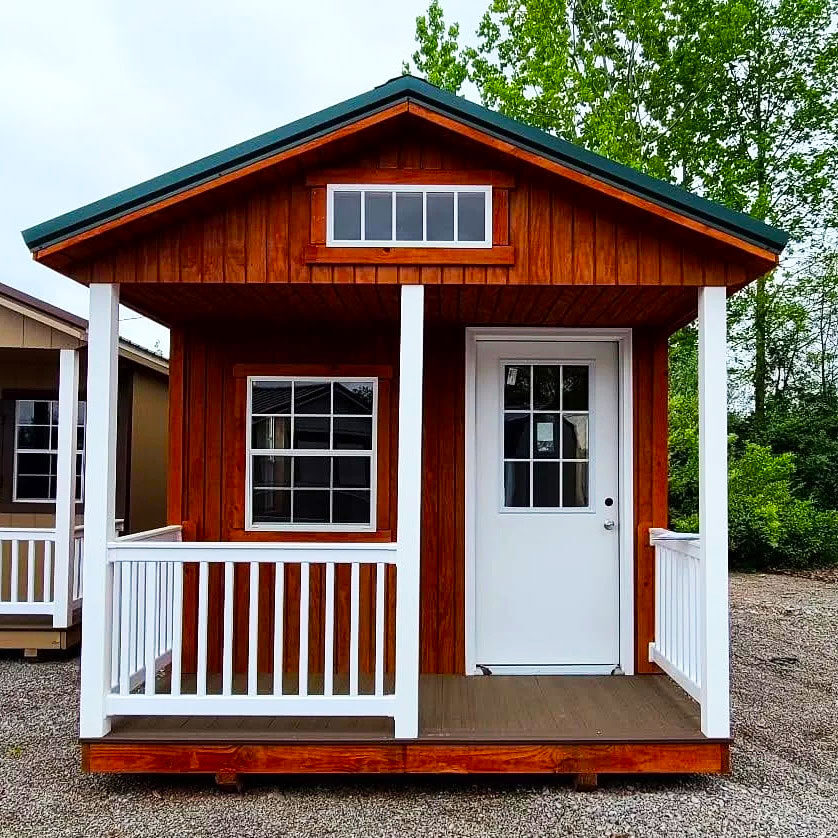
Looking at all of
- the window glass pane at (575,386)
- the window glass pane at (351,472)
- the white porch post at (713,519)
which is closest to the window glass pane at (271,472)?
the window glass pane at (351,472)

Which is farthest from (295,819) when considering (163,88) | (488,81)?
(163,88)

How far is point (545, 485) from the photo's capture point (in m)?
5.04

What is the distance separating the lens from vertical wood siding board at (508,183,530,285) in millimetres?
3893

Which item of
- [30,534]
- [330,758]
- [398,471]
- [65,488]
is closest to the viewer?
[330,758]

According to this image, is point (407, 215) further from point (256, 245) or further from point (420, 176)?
point (256, 245)

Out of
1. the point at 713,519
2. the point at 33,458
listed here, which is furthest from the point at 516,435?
the point at 33,458

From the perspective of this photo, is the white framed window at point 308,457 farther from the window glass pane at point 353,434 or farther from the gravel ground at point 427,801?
the gravel ground at point 427,801

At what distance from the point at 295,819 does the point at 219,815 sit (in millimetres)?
352

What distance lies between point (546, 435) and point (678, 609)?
133cm

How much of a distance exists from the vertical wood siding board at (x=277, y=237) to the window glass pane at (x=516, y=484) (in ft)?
6.48

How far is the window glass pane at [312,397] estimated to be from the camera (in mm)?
5008

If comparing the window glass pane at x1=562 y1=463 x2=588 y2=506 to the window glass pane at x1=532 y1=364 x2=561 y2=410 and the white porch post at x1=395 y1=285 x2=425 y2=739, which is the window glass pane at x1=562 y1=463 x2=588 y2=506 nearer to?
the window glass pane at x1=532 y1=364 x2=561 y2=410

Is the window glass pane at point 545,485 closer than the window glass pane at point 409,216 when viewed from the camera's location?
No

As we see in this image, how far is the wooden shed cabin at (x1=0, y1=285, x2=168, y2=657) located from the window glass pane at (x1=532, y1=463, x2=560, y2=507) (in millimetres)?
3052
